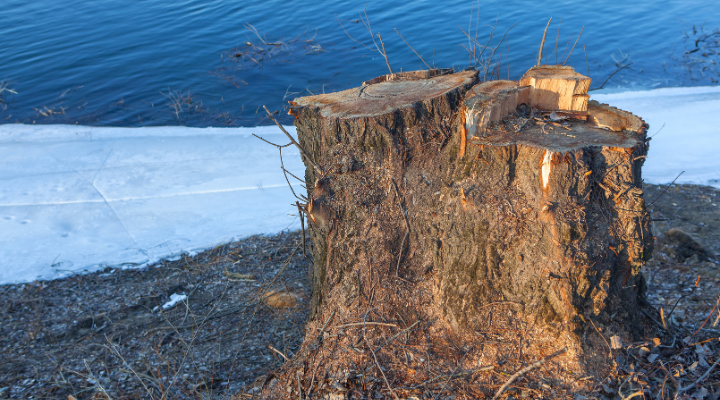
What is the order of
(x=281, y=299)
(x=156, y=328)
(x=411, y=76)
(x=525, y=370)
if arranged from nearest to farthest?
(x=525, y=370) < (x=411, y=76) < (x=156, y=328) < (x=281, y=299)

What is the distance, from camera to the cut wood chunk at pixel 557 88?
7.32ft

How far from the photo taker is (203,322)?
10.2 ft

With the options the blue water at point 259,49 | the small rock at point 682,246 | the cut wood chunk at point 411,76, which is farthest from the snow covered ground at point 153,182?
the cut wood chunk at point 411,76

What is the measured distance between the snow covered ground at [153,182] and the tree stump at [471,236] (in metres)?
2.35

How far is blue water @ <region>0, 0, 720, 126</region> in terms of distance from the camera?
763cm

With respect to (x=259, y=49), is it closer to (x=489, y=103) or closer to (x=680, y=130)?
(x=680, y=130)

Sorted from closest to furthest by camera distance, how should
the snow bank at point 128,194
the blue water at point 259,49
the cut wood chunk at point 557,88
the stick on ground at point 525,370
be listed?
the stick on ground at point 525,370 → the cut wood chunk at point 557,88 → the snow bank at point 128,194 → the blue water at point 259,49

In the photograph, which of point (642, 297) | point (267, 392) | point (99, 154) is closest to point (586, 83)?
point (642, 297)

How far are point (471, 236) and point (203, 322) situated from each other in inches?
79.6

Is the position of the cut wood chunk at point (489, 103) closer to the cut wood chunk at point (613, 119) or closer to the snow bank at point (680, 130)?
the cut wood chunk at point (613, 119)

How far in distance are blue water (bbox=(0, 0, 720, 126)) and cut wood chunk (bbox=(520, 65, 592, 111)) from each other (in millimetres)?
4689

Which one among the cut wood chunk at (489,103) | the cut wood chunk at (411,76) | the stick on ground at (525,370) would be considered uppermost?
the cut wood chunk at (411,76)

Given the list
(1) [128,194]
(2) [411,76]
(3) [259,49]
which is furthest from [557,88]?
(3) [259,49]

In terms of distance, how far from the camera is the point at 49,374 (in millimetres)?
2703
